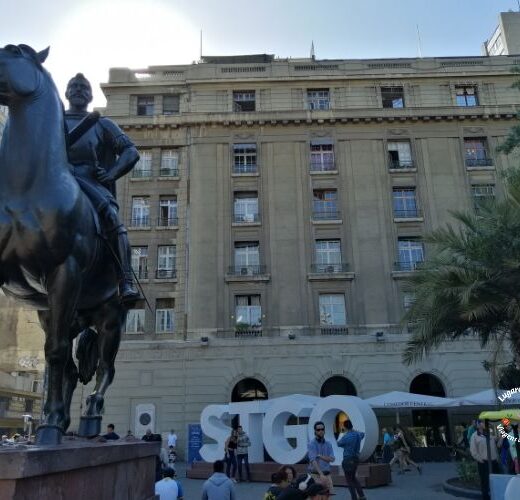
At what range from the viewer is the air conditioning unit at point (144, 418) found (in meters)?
26.4

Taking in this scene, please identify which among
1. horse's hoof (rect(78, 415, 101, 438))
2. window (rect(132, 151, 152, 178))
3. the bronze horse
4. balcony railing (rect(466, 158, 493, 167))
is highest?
window (rect(132, 151, 152, 178))

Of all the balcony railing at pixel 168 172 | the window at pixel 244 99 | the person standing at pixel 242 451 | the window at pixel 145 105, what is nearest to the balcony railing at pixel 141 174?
the balcony railing at pixel 168 172

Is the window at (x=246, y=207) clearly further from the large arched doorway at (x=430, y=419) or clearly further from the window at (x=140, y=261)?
the large arched doorway at (x=430, y=419)

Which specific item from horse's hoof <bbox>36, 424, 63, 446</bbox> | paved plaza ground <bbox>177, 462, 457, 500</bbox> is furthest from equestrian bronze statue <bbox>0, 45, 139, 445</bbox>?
paved plaza ground <bbox>177, 462, 457, 500</bbox>

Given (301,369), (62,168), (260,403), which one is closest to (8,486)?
Result: (62,168)

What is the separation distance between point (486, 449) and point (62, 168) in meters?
11.4

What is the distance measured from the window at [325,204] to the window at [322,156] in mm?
1396

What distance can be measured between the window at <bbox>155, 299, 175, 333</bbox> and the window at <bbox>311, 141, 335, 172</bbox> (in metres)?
11.6

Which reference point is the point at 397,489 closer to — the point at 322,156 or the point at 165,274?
the point at 165,274

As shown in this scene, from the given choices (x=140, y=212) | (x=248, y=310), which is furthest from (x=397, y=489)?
(x=140, y=212)

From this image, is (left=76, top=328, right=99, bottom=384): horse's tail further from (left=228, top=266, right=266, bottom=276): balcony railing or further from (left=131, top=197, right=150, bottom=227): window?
(left=131, top=197, right=150, bottom=227): window

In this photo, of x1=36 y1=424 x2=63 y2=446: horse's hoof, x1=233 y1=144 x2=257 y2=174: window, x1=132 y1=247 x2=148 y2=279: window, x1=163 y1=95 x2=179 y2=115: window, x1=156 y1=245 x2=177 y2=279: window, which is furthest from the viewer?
x1=163 y1=95 x2=179 y2=115: window

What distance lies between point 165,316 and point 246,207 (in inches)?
310

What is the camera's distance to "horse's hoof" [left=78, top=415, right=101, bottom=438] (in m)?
4.40
